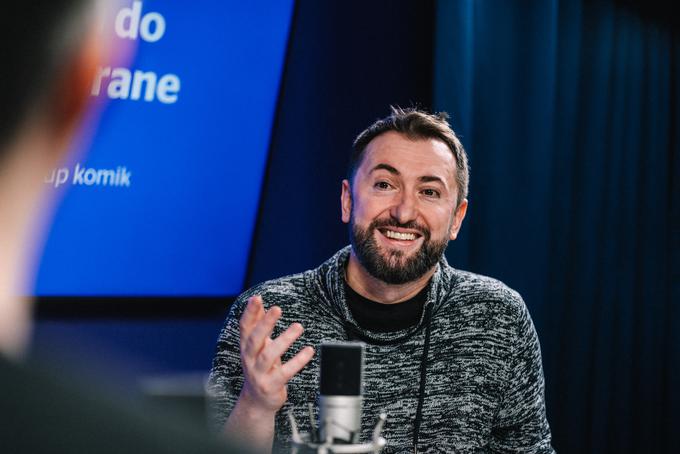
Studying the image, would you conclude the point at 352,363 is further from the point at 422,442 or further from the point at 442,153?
the point at 442,153

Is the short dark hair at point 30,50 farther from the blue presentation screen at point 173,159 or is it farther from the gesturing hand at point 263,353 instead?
the gesturing hand at point 263,353

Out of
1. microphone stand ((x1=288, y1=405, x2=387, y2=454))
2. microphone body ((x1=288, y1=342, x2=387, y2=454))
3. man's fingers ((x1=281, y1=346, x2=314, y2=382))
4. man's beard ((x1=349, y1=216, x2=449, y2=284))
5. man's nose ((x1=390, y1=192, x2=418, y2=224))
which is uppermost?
man's nose ((x1=390, y1=192, x2=418, y2=224))

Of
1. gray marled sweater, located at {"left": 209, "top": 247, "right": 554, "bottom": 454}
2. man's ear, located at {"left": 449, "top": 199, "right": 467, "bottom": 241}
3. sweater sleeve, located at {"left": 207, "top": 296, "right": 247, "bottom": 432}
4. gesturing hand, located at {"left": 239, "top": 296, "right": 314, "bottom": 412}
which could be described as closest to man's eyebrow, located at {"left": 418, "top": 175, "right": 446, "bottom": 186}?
man's ear, located at {"left": 449, "top": 199, "right": 467, "bottom": 241}

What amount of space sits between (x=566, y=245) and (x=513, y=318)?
140 centimetres

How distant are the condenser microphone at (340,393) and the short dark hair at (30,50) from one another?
53.3 inches

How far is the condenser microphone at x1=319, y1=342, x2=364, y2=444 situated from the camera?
2.54 ft

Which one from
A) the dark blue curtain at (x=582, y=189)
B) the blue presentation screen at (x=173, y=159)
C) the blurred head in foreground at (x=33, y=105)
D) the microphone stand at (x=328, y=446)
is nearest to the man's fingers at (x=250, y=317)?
the microphone stand at (x=328, y=446)

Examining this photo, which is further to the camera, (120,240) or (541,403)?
(120,240)

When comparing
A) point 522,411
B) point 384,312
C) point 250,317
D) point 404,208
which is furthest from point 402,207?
point 250,317

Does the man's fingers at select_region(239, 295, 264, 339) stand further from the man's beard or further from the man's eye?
the man's eye

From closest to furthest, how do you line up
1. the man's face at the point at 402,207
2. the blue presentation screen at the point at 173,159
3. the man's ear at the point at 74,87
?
the man's face at the point at 402,207 → the man's ear at the point at 74,87 → the blue presentation screen at the point at 173,159

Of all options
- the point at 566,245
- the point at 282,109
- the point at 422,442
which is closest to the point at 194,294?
the point at 282,109

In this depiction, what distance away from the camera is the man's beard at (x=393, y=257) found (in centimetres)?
167

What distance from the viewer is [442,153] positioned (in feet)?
5.84
